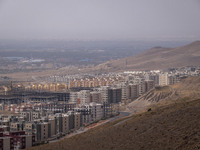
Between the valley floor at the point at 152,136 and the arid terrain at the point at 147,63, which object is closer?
the valley floor at the point at 152,136

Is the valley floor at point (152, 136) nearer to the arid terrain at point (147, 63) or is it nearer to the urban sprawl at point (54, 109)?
the urban sprawl at point (54, 109)

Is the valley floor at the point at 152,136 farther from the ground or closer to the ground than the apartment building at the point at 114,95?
farther from the ground

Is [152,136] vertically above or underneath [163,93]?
above

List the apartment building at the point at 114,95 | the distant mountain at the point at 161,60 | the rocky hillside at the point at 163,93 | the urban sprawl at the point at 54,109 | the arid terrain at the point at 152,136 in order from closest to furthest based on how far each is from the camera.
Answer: the arid terrain at the point at 152,136
the urban sprawl at the point at 54,109
the rocky hillside at the point at 163,93
the apartment building at the point at 114,95
the distant mountain at the point at 161,60

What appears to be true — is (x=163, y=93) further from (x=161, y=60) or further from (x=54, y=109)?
(x=161, y=60)

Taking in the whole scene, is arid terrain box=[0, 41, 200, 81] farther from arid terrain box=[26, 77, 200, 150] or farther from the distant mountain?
arid terrain box=[26, 77, 200, 150]

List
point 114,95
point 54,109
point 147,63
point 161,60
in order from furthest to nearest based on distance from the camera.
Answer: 1. point 161,60
2. point 147,63
3. point 114,95
4. point 54,109

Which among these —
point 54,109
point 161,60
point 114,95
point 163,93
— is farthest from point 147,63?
point 54,109

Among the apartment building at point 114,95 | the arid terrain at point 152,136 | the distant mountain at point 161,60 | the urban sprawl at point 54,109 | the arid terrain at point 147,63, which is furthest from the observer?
the distant mountain at point 161,60

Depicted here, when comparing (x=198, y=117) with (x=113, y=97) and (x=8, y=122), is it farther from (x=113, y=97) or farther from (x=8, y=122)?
(x=113, y=97)

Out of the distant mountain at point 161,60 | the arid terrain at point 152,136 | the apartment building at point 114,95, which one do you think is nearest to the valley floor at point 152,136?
the arid terrain at point 152,136
